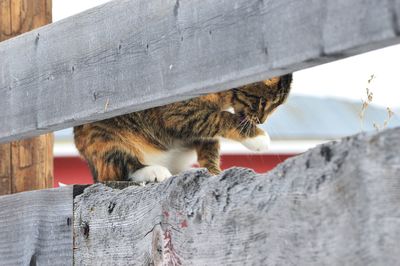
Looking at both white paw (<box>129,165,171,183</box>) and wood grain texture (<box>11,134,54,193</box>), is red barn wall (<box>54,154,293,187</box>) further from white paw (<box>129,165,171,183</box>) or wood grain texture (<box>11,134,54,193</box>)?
white paw (<box>129,165,171,183</box>)

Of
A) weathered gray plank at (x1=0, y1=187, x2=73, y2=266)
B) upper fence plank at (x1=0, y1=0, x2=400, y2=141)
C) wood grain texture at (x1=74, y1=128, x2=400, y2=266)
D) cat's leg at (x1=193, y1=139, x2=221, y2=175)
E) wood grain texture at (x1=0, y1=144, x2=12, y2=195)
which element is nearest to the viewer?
wood grain texture at (x1=74, y1=128, x2=400, y2=266)

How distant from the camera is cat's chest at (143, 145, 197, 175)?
11.7ft

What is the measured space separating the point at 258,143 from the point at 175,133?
387mm

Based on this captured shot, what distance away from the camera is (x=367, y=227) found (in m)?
1.33

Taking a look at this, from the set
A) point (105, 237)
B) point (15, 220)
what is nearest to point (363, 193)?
point (105, 237)

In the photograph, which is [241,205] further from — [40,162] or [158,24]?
[40,162]

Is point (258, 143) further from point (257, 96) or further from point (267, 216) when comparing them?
point (267, 216)

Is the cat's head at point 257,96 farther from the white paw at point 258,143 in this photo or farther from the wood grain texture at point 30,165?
the wood grain texture at point 30,165

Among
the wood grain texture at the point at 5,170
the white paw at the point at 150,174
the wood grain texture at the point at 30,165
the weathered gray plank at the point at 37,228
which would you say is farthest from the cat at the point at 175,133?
the weathered gray plank at the point at 37,228

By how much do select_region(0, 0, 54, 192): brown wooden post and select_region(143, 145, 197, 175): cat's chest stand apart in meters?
0.47

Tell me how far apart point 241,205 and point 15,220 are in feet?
3.61

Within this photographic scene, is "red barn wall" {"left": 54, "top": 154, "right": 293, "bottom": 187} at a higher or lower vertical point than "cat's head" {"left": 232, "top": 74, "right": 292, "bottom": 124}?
higher

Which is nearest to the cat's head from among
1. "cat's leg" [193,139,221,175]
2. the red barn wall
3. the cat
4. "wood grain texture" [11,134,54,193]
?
the cat

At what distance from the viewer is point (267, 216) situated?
1.58 meters
